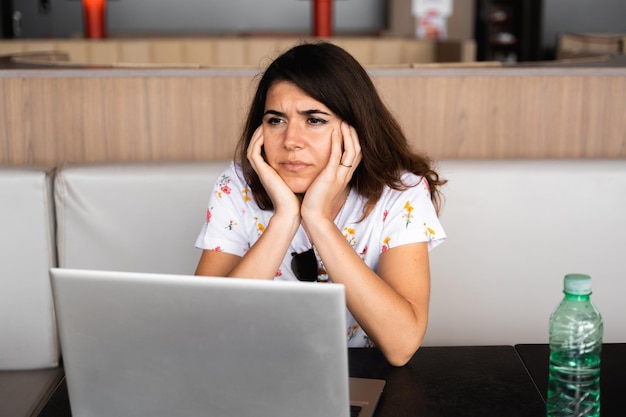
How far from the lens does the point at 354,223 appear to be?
1604 mm

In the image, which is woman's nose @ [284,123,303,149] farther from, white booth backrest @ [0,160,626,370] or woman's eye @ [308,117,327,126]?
white booth backrest @ [0,160,626,370]

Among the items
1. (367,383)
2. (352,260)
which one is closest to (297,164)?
(352,260)

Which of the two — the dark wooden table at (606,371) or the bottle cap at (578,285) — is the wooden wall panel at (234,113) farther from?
the bottle cap at (578,285)

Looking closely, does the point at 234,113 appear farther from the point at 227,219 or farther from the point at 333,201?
the point at 333,201

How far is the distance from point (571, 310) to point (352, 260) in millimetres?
374

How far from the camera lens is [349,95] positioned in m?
1.50

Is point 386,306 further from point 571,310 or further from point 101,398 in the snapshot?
point 101,398

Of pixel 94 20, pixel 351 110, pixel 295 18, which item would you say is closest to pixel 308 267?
pixel 351 110

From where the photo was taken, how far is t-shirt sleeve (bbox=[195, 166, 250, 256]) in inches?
63.6

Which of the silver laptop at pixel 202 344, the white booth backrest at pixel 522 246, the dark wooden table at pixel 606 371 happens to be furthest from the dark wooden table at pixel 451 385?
the white booth backrest at pixel 522 246

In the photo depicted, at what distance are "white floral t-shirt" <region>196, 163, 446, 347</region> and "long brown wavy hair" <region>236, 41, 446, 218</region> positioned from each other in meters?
0.03

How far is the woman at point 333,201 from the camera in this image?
1.36 metres

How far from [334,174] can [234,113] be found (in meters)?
0.68

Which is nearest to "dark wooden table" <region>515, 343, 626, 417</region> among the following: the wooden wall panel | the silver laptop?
the silver laptop
